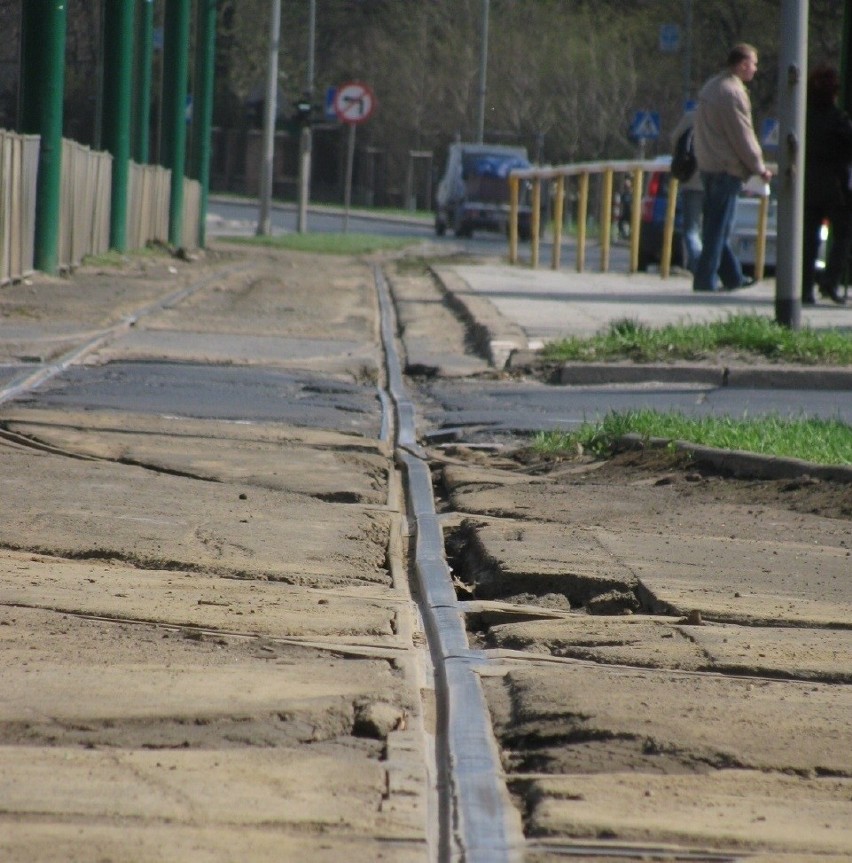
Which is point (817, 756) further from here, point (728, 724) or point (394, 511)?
point (394, 511)

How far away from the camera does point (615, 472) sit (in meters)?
6.80

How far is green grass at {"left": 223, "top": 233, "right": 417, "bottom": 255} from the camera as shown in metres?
27.6

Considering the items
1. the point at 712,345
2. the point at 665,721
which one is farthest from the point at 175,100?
the point at 665,721

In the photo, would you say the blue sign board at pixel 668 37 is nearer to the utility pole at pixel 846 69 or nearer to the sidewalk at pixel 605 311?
the sidewalk at pixel 605 311

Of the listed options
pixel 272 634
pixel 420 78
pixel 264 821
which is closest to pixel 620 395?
pixel 272 634

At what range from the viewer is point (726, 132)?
48.5 feet

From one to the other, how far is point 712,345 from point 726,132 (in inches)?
191

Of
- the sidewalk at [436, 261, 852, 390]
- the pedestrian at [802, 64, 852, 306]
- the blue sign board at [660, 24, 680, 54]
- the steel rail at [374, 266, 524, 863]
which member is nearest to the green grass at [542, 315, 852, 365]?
the sidewalk at [436, 261, 852, 390]

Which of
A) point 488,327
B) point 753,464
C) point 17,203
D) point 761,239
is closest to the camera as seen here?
point 753,464

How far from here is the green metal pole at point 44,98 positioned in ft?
54.8

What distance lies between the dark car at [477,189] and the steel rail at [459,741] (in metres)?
36.7

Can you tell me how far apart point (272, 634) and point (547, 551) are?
1307 mm

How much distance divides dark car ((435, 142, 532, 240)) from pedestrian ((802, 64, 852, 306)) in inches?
1056

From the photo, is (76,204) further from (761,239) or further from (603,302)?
(761,239)
